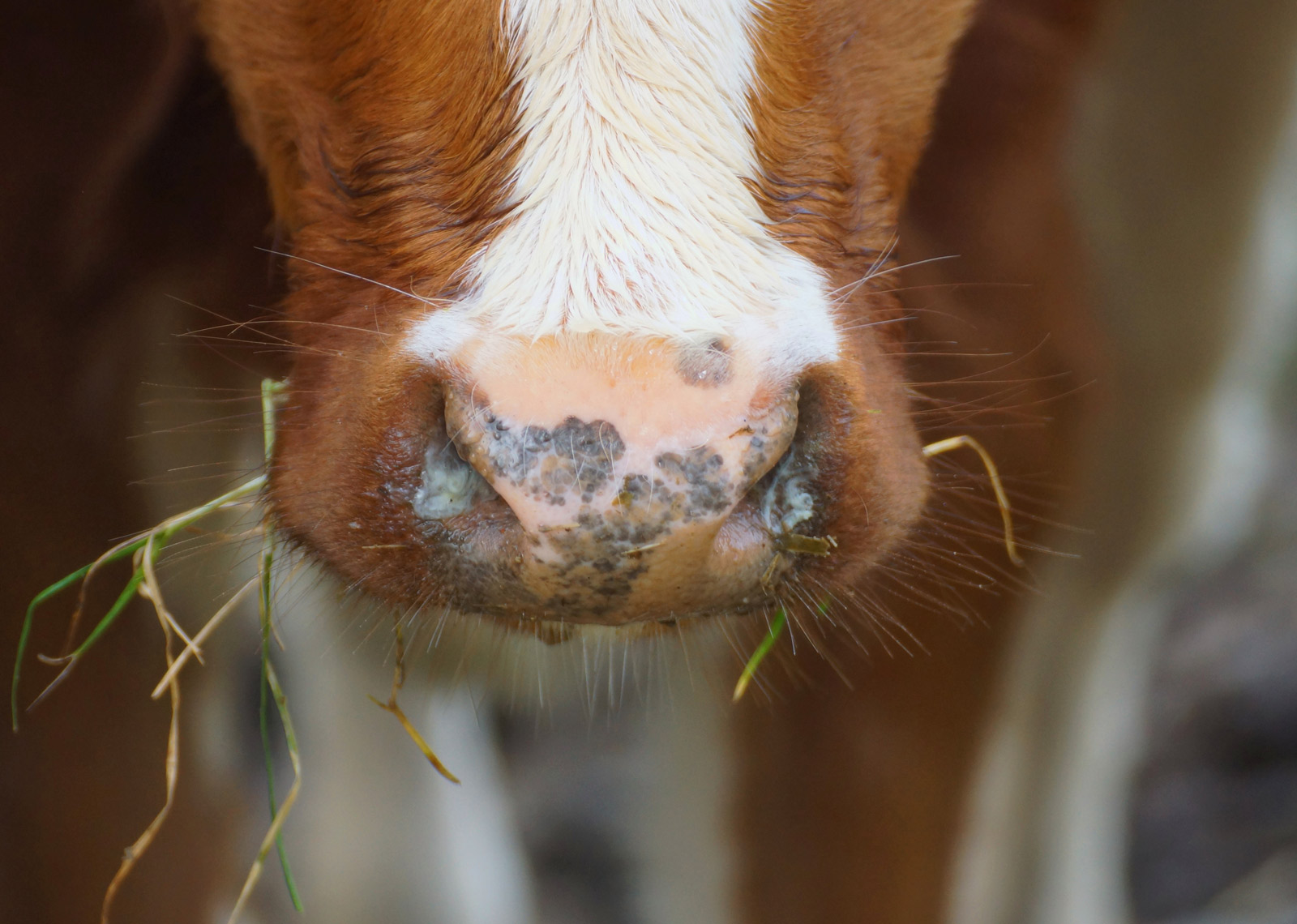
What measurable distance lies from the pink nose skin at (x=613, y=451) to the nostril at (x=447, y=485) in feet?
0.06

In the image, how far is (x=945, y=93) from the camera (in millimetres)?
1276

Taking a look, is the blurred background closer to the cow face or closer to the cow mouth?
the cow face

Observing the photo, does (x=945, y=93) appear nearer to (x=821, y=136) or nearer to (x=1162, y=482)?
(x=821, y=136)

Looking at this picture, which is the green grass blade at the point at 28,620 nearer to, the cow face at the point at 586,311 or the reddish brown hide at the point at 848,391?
the reddish brown hide at the point at 848,391

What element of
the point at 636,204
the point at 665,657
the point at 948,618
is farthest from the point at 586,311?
the point at 948,618

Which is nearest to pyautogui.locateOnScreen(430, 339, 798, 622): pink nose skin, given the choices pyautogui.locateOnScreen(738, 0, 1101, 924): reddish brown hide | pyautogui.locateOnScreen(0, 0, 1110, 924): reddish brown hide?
pyautogui.locateOnScreen(0, 0, 1110, 924): reddish brown hide

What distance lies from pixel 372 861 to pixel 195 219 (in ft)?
3.43

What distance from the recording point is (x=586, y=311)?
65 centimetres

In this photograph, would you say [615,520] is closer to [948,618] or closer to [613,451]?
[613,451]

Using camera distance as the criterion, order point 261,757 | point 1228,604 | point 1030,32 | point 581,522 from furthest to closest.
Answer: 1. point 1228,604
2. point 261,757
3. point 1030,32
4. point 581,522

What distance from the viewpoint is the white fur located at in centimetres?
67

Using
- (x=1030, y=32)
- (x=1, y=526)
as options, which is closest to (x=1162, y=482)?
(x=1030, y=32)

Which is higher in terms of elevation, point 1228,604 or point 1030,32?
point 1030,32

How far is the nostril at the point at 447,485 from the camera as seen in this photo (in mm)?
667
